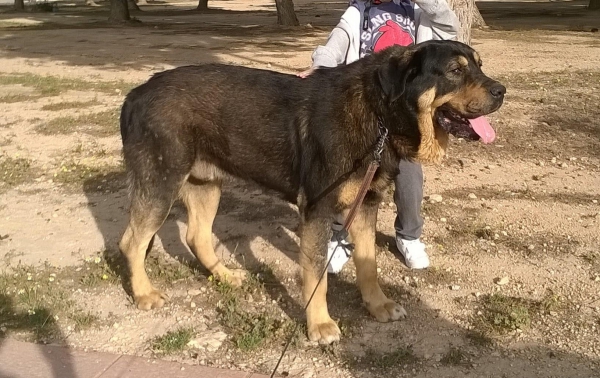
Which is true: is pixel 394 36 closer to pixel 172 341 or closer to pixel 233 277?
pixel 233 277

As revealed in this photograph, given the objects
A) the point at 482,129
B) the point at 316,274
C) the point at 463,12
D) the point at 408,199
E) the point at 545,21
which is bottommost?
the point at 545,21

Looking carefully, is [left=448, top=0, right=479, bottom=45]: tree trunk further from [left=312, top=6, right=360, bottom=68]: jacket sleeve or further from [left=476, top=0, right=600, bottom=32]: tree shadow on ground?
[left=476, top=0, right=600, bottom=32]: tree shadow on ground

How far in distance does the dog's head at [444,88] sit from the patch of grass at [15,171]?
542 centimetres

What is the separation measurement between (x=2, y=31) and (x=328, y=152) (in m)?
27.3

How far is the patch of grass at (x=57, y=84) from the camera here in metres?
A: 12.5

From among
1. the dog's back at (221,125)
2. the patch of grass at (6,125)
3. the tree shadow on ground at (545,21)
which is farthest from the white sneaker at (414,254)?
the tree shadow on ground at (545,21)

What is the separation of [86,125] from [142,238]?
228 inches

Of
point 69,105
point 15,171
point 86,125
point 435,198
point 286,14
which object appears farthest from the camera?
point 286,14

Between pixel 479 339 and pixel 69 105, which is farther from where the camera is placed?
pixel 69 105

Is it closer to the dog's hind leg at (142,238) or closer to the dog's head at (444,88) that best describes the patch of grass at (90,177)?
the dog's hind leg at (142,238)

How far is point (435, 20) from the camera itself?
4766 mm

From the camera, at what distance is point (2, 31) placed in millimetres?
27219

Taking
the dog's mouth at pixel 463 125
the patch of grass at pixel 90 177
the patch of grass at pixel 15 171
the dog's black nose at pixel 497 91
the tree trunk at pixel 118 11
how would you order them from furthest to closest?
the tree trunk at pixel 118 11 < the patch of grass at pixel 15 171 < the patch of grass at pixel 90 177 < the dog's mouth at pixel 463 125 < the dog's black nose at pixel 497 91

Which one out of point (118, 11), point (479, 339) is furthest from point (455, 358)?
point (118, 11)
